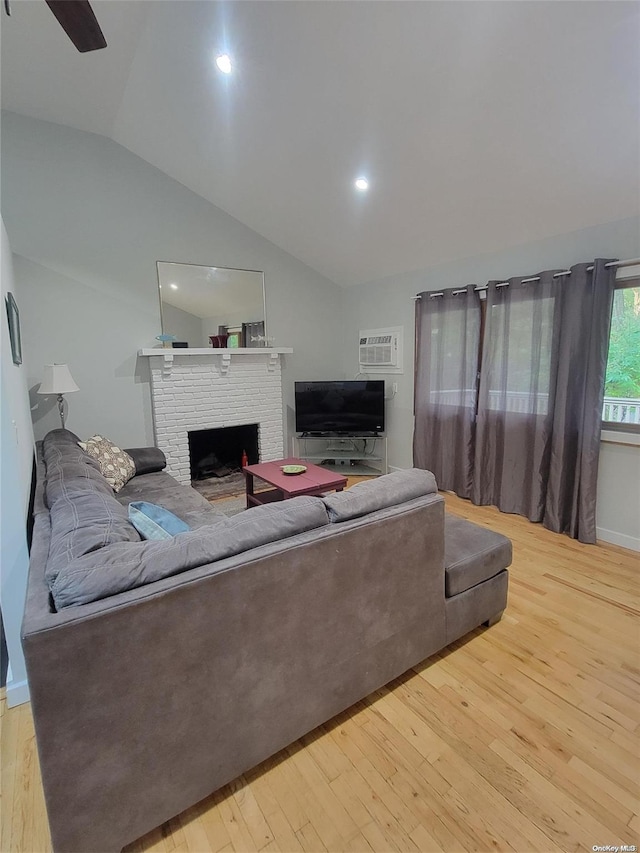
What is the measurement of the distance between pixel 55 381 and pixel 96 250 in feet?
4.50

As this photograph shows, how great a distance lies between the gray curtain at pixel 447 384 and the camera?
378 cm

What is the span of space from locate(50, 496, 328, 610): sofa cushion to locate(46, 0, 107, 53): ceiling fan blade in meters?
1.66

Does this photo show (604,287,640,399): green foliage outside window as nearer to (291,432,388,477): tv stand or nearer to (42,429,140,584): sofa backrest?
(291,432,388,477): tv stand

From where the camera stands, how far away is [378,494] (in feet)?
5.53

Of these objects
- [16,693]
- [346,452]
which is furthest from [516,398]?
[16,693]

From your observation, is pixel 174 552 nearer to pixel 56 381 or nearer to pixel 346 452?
pixel 56 381

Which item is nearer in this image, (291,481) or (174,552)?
(174,552)

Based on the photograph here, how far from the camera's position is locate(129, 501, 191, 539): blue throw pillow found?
5.33 ft

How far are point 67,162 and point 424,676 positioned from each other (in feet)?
15.5

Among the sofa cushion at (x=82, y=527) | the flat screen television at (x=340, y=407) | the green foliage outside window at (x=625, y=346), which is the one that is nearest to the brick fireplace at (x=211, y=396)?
the flat screen television at (x=340, y=407)

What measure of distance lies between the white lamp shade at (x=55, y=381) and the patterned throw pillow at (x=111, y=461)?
458 mm

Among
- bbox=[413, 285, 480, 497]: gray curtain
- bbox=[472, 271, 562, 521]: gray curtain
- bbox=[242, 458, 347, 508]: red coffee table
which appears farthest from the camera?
bbox=[413, 285, 480, 497]: gray curtain

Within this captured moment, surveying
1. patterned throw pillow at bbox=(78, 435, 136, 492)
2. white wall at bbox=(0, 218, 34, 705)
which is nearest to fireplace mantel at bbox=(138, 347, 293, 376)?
patterned throw pillow at bbox=(78, 435, 136, 492)

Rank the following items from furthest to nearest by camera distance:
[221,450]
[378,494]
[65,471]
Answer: [221,450], [65,471], [378,494]
